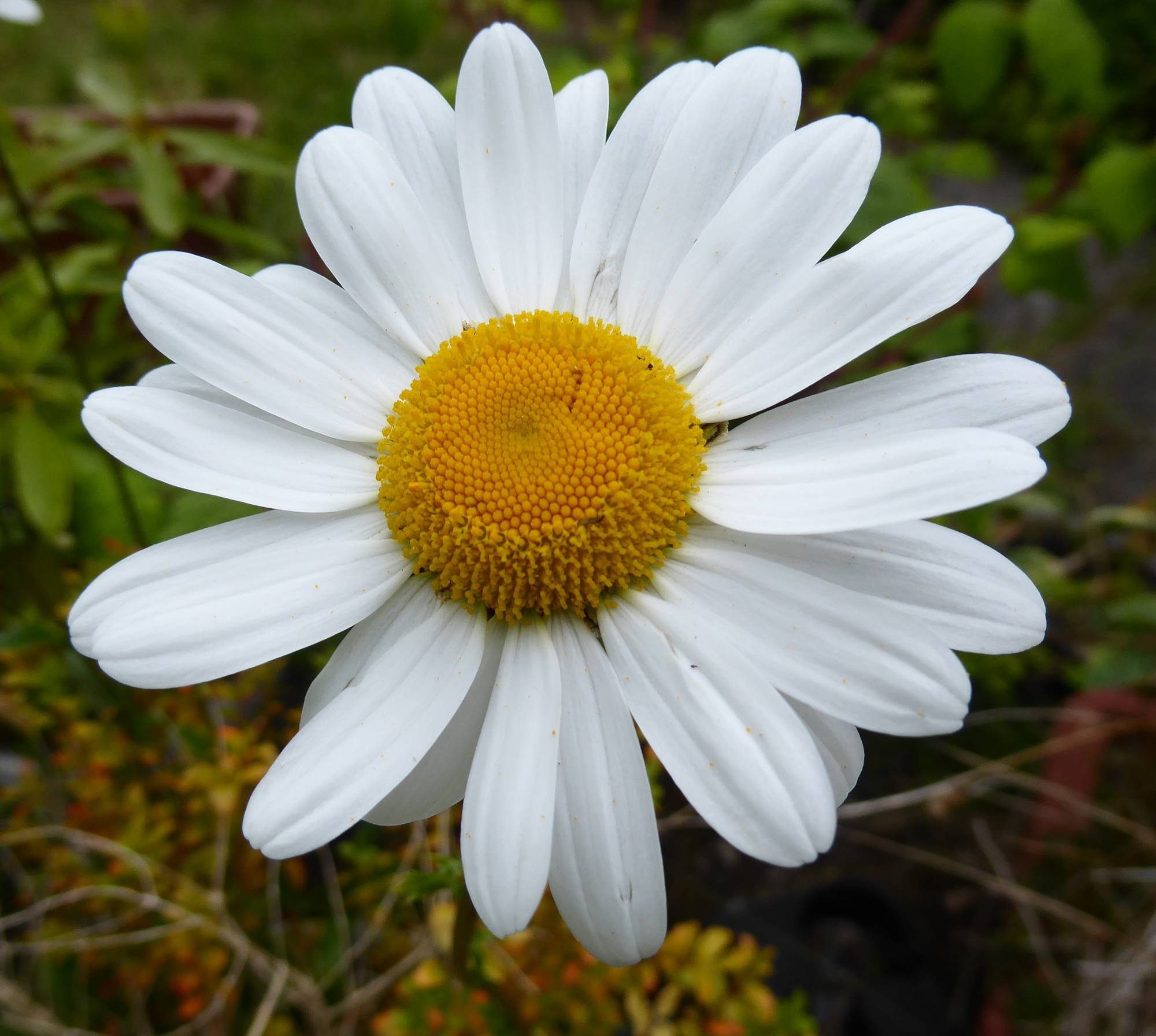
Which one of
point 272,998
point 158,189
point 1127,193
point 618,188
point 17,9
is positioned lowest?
point 272,998

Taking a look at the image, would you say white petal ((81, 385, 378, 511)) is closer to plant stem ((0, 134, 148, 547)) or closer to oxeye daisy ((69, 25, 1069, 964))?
oxeye daisy ((69, 25, 1069, 964))

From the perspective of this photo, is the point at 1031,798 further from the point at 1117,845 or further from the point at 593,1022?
the point at 593,1022

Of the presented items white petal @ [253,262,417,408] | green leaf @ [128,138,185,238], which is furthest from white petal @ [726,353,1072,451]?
green leaf @ [128,138,185,238]

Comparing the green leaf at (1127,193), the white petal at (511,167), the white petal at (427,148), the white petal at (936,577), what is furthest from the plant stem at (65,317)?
the green leaf at (1127,193)

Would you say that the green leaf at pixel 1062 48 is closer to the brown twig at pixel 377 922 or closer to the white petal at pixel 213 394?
the white petal at pixel 213 394

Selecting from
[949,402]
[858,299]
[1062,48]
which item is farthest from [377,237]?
[1062,48]

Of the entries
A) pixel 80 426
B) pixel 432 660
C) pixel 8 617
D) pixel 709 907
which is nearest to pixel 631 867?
pixel 432 660

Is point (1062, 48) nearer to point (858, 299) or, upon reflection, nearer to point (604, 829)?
point (858, 299)
